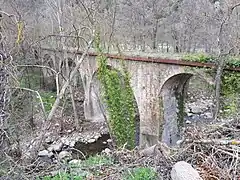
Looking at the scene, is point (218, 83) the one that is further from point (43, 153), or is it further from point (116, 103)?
point (43, 153)

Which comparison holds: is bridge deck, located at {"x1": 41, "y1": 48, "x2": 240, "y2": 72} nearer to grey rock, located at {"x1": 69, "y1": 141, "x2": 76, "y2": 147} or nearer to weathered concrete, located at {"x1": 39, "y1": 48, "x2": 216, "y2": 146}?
weathered concrete, located at {"x1": 39, "y1": 48, "x2": 216, "y2": 146}

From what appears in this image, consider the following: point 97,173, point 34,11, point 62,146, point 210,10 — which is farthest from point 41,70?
point 97,173

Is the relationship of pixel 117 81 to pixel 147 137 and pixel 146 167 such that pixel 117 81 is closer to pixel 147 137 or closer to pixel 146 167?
pixel 147 137

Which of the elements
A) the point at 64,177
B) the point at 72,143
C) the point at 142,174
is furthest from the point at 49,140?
the point at 142,174

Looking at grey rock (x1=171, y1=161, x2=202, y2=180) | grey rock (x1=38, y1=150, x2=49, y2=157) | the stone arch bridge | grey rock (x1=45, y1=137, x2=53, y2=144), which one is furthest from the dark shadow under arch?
grey rock (x1=171, y1=161, x2=202, y2=180)

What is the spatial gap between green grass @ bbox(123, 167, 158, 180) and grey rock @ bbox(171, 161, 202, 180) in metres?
0.30

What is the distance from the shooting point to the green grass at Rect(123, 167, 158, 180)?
3629 mm

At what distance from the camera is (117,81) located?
1166 centimetres

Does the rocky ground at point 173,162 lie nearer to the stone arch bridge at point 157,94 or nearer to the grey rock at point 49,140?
the stone arch bridge at point 157,94

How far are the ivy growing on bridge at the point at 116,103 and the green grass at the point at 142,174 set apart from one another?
772cm

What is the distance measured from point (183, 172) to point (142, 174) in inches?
22.5

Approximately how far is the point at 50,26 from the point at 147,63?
8.23 metres

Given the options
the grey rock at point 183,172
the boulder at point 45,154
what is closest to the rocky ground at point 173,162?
the grey rock at point 183,172

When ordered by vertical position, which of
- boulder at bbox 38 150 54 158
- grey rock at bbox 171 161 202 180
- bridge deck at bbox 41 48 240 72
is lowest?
boulder at bbox 38 150 54 158
